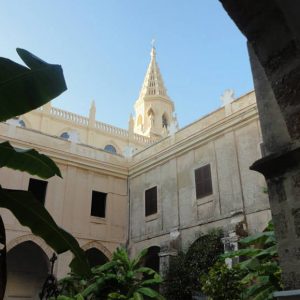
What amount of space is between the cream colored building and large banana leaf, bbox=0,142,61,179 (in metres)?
9.45

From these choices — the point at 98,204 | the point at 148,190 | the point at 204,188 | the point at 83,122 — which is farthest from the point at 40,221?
the point at 83,122

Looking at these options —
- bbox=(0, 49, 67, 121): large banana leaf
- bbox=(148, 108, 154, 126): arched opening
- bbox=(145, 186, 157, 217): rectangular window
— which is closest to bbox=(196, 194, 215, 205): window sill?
bbox=(145, 186, 157, 217): rectangular window

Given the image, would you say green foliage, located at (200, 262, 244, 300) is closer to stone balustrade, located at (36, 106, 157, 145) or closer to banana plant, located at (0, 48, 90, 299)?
banana plant, located at (0, 48, 90, 299)

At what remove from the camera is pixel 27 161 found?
10.3 feet

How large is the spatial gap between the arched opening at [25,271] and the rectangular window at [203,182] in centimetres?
727

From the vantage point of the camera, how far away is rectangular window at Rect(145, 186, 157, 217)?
1590cm

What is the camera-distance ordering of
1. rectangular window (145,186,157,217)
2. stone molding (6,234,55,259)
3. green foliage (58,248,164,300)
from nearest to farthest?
green foliage (58,248,164,300), stone molding (6,234,55,259), rectangular window (145,186,157,217)

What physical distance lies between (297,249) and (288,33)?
124 centimetres

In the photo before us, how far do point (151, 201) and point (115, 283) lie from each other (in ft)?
16.3

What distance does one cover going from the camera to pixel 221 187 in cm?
1327

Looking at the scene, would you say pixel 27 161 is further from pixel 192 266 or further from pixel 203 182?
pixel 203 182

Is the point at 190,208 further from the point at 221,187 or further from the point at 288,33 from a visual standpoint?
the point at 288,33

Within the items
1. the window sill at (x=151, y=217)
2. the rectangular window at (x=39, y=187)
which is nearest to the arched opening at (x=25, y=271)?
the rectangular window at (x=39, y=187)

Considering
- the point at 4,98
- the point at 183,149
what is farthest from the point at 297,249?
the point at 183,149
